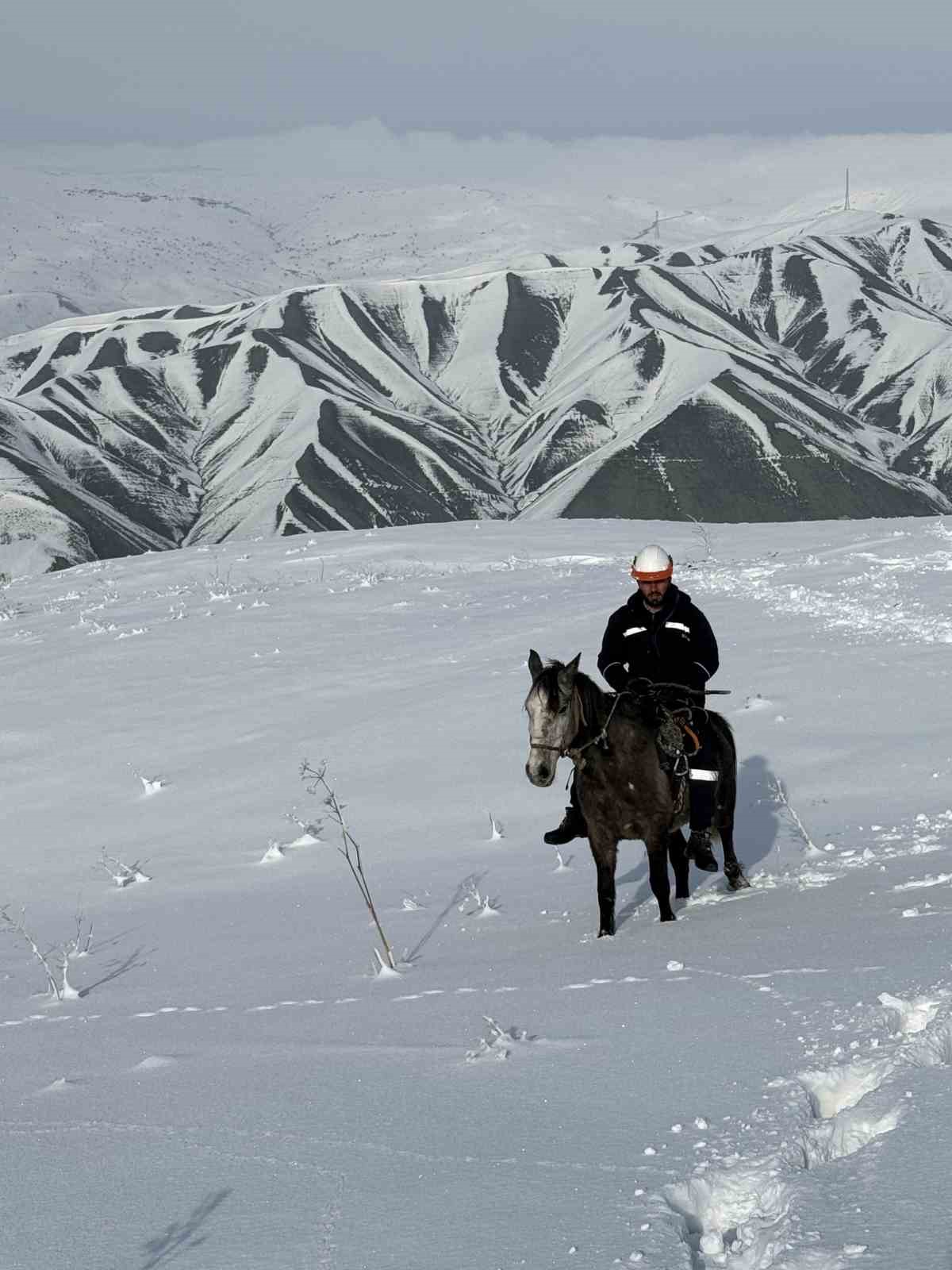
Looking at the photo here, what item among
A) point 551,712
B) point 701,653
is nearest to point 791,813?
point 701,653

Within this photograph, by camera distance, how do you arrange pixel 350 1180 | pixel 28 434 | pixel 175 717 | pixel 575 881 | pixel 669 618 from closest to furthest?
pixel 350 1180 → pixel 669 618 → pixel 575 881 → pixel 175 717 → pixel 28 434

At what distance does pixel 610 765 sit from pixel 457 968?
1.61 metres

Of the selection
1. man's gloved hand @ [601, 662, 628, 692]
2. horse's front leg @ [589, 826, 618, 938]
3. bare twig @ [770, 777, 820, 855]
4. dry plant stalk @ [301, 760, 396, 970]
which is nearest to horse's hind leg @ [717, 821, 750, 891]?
bare twig @ [770, 777, 820, 855]

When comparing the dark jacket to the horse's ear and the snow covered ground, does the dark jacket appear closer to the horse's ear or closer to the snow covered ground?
the horse's ear

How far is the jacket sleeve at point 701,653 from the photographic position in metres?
8.82

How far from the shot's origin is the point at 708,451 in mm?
193125

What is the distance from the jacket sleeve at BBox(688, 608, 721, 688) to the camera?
8820 millimetres

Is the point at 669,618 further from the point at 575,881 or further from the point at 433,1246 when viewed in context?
the point at 433,1246

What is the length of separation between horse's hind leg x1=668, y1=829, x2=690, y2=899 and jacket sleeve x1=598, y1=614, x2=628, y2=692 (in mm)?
1111

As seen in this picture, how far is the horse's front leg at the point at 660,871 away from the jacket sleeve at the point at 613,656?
1245 mm

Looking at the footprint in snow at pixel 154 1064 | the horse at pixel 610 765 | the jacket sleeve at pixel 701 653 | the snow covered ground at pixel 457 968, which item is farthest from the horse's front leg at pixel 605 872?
the footprint in snow at pixel 154 1064

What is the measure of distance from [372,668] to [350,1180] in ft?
43.6

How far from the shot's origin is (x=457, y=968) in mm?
7227

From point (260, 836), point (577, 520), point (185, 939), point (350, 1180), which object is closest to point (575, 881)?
point (185, 939)
